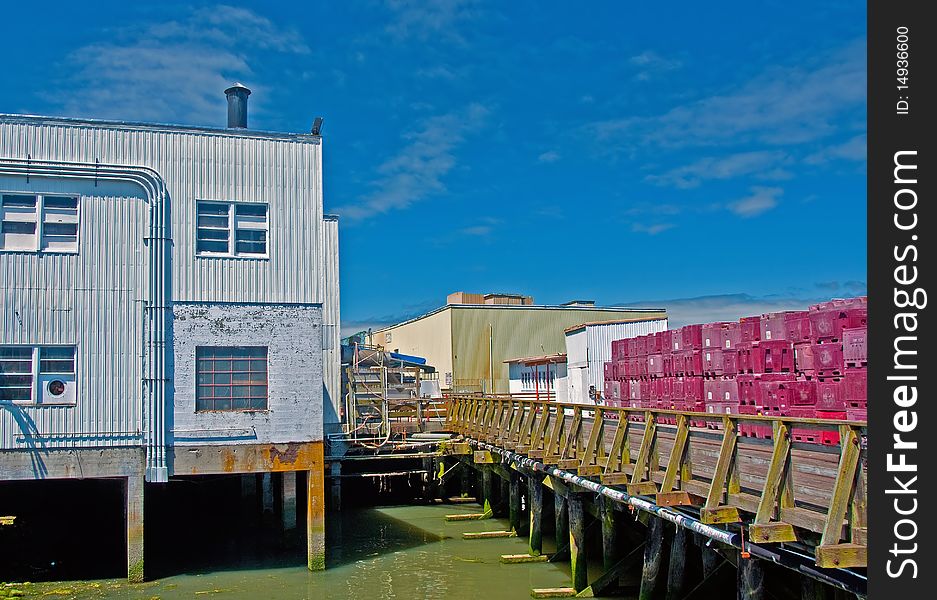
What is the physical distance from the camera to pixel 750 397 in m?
19.3

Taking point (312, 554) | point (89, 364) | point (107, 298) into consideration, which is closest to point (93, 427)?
point (89, 364)

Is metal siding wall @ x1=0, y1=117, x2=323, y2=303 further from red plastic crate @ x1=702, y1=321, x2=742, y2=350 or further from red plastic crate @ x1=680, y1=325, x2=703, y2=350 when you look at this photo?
red plastic crate @ x1=680, y1=325, x2=703, y2=350

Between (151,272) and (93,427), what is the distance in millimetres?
3624

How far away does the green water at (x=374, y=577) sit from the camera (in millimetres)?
17953

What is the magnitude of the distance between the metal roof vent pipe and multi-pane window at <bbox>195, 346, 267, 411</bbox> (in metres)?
6.59

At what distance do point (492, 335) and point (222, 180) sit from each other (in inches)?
1030

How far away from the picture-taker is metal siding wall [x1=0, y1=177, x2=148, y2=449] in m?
18.5

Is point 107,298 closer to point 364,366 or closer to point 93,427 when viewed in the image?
point 93,427

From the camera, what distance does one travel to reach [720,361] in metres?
21.3

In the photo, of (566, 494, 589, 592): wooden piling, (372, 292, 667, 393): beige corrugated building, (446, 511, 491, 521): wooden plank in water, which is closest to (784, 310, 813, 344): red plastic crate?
(566, 494, 589, 592): wooden piling

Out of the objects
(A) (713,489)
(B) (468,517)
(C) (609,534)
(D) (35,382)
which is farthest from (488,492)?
(A) (713,489)

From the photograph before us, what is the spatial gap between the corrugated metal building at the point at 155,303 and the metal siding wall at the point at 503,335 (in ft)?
77.9

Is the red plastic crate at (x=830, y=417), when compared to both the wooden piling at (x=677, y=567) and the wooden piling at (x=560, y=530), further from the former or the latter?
the wooden piling at (x=560, y=530)
